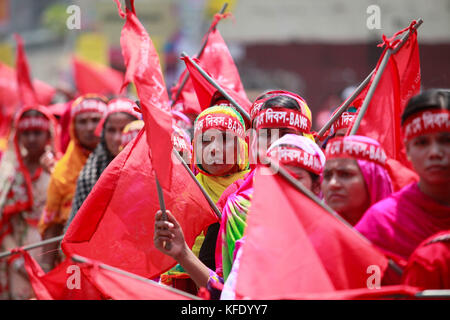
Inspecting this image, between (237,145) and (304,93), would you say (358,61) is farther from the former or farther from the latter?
(237,145)

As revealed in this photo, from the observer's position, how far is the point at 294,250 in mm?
3186

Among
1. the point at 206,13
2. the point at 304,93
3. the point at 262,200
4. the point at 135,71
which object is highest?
the point at 206,13

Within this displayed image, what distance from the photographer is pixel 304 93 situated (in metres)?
23.8

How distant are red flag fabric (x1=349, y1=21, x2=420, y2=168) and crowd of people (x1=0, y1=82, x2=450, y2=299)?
1.23 ft

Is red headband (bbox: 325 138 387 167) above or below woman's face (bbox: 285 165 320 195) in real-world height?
above

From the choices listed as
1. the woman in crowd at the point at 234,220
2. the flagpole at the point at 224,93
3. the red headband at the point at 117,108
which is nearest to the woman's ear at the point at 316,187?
the woman in crowd at the point at 234,220

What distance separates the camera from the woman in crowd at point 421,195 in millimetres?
3182

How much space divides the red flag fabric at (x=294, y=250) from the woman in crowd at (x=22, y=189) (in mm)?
4926

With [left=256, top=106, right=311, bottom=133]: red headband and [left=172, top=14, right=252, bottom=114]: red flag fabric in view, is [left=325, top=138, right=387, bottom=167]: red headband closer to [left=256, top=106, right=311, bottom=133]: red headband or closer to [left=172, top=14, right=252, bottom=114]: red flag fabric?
[left=256, top=106, right=311, bottom=133]: red headband

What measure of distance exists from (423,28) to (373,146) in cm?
1958

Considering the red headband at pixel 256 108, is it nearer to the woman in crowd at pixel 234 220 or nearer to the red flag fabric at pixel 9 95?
the woman in crowd at pixel 234 220

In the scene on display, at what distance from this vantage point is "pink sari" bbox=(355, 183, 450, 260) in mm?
3193

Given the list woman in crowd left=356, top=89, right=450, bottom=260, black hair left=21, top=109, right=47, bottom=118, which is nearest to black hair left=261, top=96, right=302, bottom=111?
woman in crowd left=356, top=89, right=450, bottom=260
